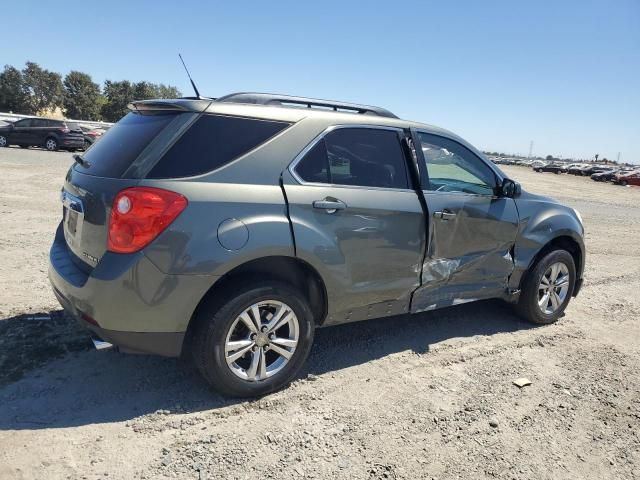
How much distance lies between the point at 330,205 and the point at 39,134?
24.8m

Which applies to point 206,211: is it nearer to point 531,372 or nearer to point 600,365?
point 531,372

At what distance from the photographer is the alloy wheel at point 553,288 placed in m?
4.73

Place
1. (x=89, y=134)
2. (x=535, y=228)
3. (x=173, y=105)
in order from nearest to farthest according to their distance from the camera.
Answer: (x=173, y=105) → (x=535, y=228) → (x=89, y=134)

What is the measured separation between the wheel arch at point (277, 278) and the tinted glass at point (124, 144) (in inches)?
35.4

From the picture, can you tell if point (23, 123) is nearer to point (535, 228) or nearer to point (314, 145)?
point (314, 145)

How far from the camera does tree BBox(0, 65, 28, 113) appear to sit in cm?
6234

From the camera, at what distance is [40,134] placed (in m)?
23.2

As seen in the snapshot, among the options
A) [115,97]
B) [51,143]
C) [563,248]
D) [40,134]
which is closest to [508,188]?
[563,248]

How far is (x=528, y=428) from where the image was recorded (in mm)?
3035

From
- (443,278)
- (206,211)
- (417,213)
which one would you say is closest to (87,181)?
(206,211)

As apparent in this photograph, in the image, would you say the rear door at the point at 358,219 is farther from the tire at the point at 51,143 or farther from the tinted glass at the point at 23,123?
the tinted glass at the point at 23,123

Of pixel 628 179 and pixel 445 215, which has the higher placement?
pixel 445 215

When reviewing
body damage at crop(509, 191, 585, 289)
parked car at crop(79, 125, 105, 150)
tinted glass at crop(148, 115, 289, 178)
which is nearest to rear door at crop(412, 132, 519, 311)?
body damage at crop(509, 191, 585, 289)

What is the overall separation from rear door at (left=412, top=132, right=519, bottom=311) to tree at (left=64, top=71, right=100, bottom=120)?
79.0 m
